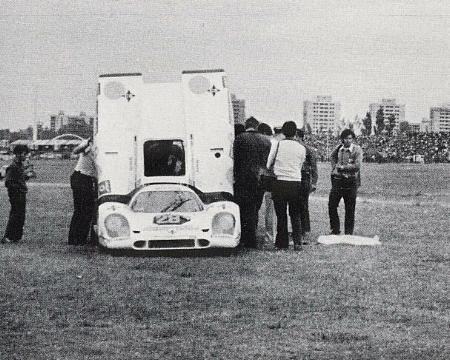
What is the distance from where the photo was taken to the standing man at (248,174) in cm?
1611

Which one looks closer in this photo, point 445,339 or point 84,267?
point 445,339

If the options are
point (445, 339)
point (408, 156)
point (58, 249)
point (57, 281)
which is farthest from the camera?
point (408, 156)

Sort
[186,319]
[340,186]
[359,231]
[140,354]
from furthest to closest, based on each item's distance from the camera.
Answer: [359,231], [340,186], [186,319], [140,354]

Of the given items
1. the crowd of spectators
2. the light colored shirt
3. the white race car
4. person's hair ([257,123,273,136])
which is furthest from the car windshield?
the crowd of spectators

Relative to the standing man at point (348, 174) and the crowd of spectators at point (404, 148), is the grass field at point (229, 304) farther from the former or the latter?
the crowd of spectators at point (404, 148)

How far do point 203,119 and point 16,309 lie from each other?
7.06m

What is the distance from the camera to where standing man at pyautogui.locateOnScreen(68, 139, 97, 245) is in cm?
1638

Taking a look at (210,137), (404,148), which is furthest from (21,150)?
(404,148)

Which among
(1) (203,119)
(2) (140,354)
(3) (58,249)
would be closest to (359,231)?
(1) (203,119)

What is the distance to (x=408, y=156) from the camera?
450 ft

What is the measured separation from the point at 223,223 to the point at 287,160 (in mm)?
1564

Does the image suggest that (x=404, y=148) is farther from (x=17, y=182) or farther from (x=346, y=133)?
(x=17, y=182)

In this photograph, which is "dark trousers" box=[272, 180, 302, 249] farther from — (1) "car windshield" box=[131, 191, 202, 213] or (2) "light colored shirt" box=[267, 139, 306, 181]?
(1) "car windshield" box=[131, 191, 202, 213]

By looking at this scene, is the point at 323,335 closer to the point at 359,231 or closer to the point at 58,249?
the point at 58,249
